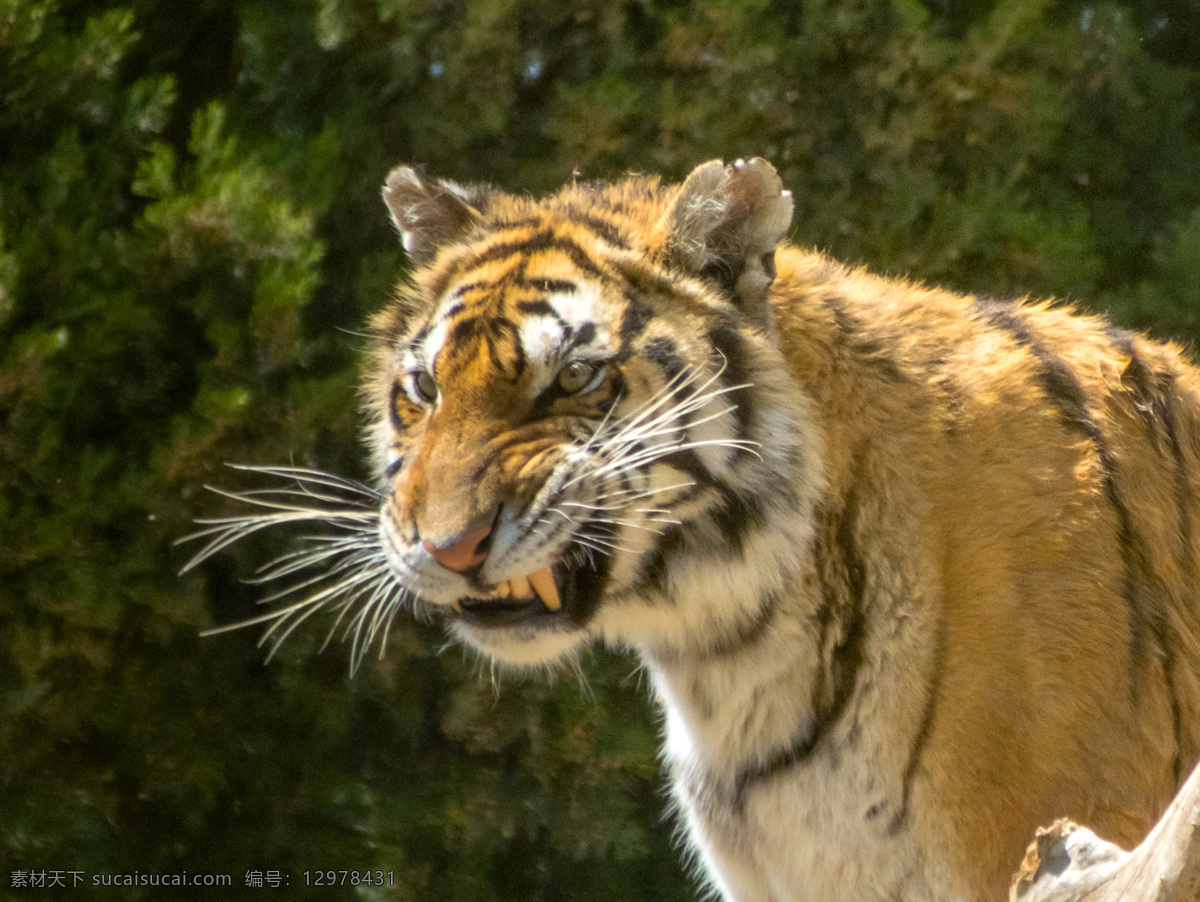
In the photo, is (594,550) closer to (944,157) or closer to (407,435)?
(407,435)

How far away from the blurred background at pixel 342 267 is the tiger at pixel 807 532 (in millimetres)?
1474

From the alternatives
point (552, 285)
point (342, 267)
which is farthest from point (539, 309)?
point (342, 267)

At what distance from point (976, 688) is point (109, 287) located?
2573 mm

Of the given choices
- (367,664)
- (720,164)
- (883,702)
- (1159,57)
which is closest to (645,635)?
(883,702)

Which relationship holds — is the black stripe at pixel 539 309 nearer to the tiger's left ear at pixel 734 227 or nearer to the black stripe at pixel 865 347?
the tiger's left ear at pixel 734 227

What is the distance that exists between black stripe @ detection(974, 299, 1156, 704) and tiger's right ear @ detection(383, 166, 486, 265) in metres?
1.02

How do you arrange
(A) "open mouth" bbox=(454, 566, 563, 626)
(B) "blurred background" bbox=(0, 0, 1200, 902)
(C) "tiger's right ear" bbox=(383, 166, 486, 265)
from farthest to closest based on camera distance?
(B) "blurred background" bbox=(0, 0, 1200, 902) < (C) "tiger's right ear" bbox=(383, 166, 486, 265) < (A) "open mouth" bbox=(454, 566, 563, 626)

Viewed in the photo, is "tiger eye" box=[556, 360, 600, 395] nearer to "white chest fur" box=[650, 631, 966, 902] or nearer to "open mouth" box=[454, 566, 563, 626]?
"open mouth" box=[454, 566, 563, 626]

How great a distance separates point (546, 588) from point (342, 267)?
234 centimetres

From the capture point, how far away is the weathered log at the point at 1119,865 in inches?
55.1

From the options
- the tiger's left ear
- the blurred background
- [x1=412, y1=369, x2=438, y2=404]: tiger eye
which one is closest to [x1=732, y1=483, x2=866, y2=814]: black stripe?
the tiger's left ear

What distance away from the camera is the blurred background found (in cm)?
366

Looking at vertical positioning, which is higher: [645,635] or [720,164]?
[720,164]

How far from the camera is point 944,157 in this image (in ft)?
14.4
